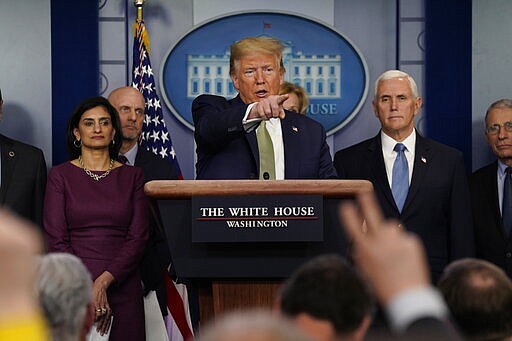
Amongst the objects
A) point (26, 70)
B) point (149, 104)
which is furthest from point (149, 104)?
point (26, 70)

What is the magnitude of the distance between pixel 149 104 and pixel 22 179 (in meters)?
1.04

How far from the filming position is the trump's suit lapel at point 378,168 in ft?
17.9

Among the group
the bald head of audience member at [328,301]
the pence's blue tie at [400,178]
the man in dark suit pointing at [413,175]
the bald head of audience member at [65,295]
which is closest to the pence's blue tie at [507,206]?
the man in dark suit pointing at [413,175]

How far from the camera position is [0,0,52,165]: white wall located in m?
6.63

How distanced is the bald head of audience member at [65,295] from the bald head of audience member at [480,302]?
809 mm

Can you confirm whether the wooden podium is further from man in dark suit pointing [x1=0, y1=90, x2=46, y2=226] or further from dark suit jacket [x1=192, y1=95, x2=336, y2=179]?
man in dark suit pointing [x1=0, y1=90, x2=46, y2=226]

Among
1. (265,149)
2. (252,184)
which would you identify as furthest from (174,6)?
(252,184)

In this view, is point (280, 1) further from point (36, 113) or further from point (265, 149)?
point (265, 149)

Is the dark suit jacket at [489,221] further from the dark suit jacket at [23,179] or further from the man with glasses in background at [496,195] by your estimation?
the dark suit jacket at [23,179]

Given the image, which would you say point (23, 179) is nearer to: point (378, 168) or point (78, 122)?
point (78, 122)

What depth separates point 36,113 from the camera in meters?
6.65

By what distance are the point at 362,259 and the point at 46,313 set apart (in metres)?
0.86

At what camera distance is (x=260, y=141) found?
14.0ft

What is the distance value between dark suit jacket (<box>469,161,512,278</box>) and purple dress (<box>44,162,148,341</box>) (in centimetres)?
202
